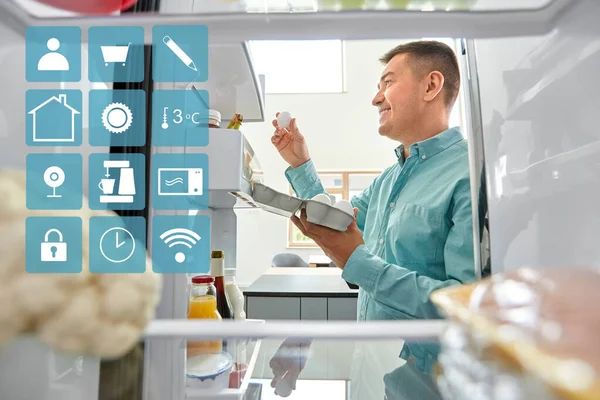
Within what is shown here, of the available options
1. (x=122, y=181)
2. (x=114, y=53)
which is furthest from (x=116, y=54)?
(x=122, y=181)

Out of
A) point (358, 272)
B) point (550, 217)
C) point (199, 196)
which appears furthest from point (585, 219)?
point (358, 272)

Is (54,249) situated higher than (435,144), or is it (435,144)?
(435,144)

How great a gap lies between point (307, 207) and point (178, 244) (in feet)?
0.73

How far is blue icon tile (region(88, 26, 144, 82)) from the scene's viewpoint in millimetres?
320

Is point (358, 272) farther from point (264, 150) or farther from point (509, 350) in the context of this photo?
point (264, 150)

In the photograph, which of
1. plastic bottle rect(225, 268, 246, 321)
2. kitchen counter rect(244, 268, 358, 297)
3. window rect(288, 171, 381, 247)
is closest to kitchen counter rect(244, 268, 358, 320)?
kitchen counter rect(244, 268, 358, 297)

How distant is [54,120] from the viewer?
33 cm

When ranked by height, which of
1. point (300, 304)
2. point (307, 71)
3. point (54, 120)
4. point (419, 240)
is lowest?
point (300, 304)

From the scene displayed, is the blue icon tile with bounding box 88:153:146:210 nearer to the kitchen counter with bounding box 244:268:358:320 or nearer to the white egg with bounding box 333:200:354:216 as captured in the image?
the white egg with bounding box 333:200:354:216

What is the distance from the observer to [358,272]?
0.77 metres

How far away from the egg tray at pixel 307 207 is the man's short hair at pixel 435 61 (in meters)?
0.60

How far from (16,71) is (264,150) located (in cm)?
525

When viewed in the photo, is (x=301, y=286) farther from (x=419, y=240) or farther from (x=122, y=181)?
(x=122, y=181)

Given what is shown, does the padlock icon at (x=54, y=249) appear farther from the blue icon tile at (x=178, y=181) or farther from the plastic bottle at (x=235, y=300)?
the plastic bottle at (x=235, y=300)
